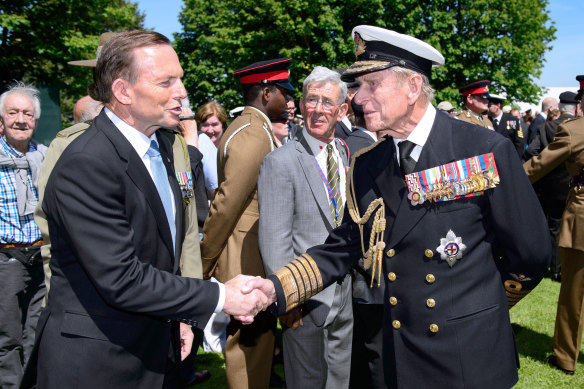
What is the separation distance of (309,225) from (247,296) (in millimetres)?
905

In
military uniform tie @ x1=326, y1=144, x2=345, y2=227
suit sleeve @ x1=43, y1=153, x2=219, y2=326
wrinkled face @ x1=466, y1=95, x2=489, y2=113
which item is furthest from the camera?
wrinkled face @ x1=466, y1=95, x2=489, y2=113

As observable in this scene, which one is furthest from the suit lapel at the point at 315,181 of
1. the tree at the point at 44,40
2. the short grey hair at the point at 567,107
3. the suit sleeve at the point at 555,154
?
the tree at the point at 44,40

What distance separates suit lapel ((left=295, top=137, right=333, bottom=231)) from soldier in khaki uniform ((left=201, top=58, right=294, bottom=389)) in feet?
1.74

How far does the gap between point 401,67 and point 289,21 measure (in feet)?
88.5

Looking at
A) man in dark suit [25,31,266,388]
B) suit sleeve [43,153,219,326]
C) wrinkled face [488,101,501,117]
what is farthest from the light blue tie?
wrinkled face [488,101,501,117]

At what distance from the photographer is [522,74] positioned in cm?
3078

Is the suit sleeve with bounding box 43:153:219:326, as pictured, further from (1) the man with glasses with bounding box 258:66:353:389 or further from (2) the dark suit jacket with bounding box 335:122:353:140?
(2) the dark suit jacket with bounding box 335:122:353:140

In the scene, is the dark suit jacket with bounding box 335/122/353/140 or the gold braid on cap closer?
the gold braid on cap

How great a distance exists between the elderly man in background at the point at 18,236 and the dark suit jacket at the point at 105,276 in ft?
8.55

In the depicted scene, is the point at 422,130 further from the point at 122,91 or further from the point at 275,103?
the point at 275,103

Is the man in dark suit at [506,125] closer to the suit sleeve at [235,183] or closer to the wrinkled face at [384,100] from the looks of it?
the suit sleeve at [235,183]

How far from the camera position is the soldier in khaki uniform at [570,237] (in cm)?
498

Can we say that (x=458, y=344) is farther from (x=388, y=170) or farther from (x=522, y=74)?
(x=522, y=74)

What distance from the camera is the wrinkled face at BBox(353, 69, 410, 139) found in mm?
2594
